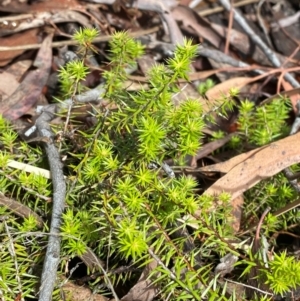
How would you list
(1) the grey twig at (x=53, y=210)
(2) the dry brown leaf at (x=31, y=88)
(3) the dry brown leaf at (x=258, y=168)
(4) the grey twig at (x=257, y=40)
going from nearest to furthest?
(1) the grey twig at (x=53, y=210), (3) the dry brown leaf at (x=258, y=168), (2) the dry brown leaf at (x=31, y=88), (4) the grey twig at (x=257, y=40)

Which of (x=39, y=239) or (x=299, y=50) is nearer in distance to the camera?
(x=39, y=239)

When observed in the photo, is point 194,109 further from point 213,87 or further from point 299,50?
point 299,50

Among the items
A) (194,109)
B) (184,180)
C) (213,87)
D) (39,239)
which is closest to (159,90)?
(194,109)

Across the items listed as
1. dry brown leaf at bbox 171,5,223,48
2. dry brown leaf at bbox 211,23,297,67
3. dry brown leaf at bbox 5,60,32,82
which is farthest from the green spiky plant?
dry brown leaf at bbox 211,23,297,67

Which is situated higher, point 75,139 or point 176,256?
point 75,139

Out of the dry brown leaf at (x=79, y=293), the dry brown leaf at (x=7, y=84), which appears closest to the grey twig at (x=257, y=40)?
the dry brown leaf at (x=7, y=84)

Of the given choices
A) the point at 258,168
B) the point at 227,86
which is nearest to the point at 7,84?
the point at 227,86

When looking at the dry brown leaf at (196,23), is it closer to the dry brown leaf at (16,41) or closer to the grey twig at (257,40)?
the grey twig at (257,40)
